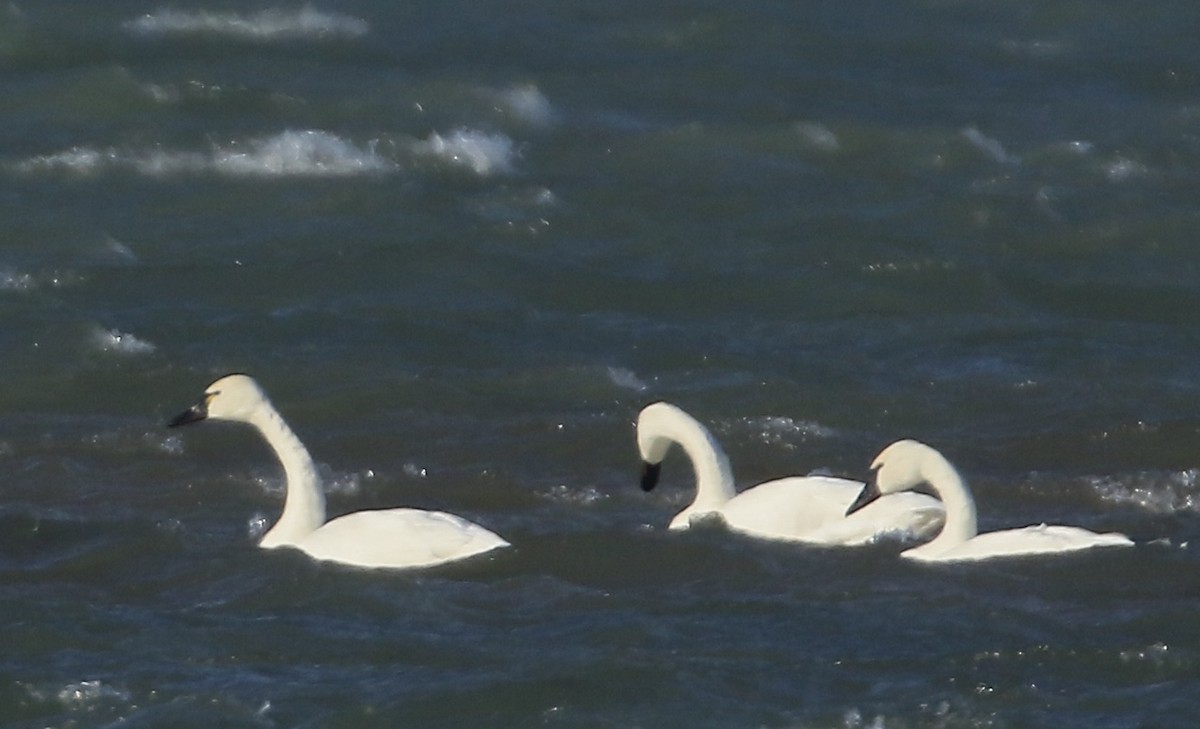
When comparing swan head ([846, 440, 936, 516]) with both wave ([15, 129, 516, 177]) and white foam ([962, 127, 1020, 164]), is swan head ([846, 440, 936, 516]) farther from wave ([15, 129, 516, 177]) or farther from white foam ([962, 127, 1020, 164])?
white foam ([962, 127, 1020, 164])

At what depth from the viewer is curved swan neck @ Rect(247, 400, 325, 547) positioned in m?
13.9

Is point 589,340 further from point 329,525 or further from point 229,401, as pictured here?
point 329,525

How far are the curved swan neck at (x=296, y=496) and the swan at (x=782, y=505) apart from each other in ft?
5.87

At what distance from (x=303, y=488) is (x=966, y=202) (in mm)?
9032

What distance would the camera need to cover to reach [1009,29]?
1091 inches

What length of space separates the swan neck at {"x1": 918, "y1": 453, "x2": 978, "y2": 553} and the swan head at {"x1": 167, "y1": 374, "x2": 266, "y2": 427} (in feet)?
11.5

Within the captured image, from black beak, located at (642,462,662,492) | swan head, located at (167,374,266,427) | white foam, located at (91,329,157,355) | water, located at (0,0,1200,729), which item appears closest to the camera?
water, located at (0,0,1200,729)

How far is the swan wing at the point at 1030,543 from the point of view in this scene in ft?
43.1

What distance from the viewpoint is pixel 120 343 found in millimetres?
17969

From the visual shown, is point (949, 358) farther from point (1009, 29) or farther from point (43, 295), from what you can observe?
point (1009, 29)

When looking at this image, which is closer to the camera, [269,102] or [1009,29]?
[269,102]

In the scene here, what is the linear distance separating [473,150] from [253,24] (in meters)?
4.69

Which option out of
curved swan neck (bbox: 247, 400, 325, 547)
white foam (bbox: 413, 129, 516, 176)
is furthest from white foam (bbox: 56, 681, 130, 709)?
white foam (bbox: 413, 129, 516, 176)

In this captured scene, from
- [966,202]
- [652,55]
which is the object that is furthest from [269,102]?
[966,202]
